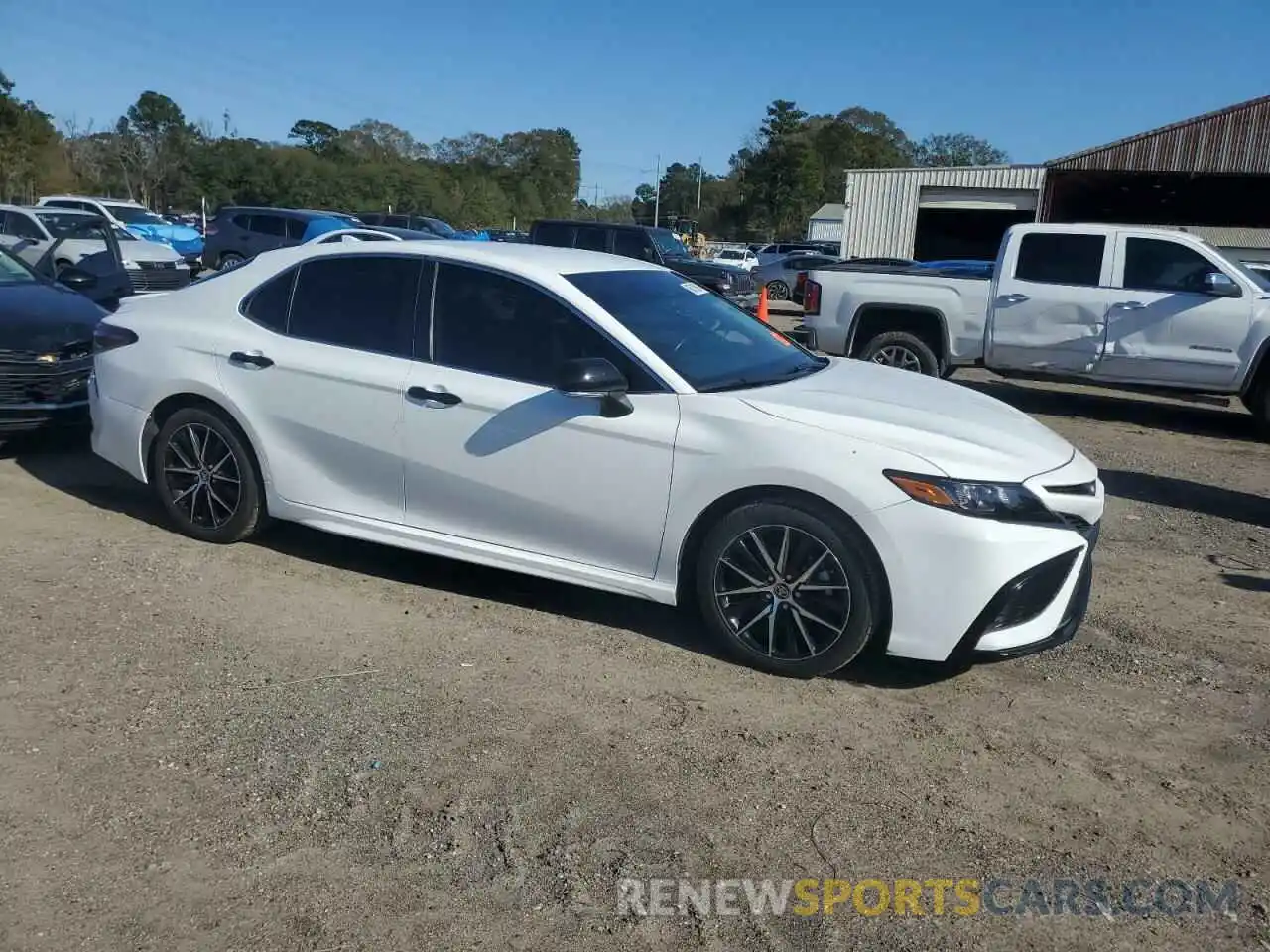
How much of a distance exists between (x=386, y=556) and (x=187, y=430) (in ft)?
3.90

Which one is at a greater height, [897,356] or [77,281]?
[77,281]

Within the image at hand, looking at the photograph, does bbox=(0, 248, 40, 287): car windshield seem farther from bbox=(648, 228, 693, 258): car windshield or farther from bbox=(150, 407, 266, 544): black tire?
bbox=(648, 228, 693, 258): car windshield

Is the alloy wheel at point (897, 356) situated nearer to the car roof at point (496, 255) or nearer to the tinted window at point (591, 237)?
the car roof at point (496, 255)

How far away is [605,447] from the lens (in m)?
4.70

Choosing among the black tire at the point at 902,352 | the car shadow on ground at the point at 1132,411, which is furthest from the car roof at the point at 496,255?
the car shadow on ground at the point at 1132,411

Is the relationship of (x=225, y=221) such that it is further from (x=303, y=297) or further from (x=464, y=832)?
(x=464, y=832)

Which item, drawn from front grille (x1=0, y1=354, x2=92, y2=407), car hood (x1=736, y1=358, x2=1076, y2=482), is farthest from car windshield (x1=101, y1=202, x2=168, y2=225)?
car hood (x1=736, y1=358, x2=1076, y2=482)

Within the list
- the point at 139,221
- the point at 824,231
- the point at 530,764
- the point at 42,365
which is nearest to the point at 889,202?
the point at 139,221

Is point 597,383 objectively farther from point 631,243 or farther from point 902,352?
point 631,243

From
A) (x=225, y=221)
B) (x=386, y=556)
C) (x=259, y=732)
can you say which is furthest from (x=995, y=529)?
(x=225, y=221)

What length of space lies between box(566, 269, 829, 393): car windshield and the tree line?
171ft

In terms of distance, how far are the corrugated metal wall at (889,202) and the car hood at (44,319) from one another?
31.3 meters

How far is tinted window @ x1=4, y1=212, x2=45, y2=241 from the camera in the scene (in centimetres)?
1697

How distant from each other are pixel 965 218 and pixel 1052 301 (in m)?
29.6
